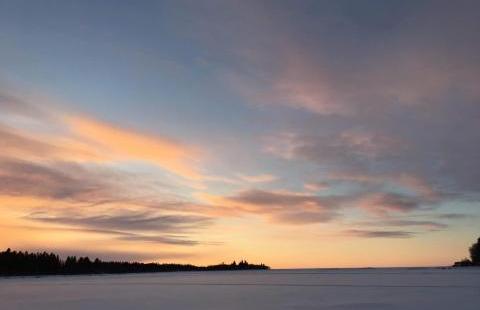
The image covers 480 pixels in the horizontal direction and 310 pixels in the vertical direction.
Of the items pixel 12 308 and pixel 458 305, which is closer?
pixel 458 305

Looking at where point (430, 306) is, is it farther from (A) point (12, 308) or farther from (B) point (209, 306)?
(A) point (12, 308)

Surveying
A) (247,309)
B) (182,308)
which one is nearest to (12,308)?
(182,308)

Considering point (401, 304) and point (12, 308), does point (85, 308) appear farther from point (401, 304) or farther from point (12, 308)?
point (401, 304)

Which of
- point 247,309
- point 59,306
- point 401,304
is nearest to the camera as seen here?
point 247,309

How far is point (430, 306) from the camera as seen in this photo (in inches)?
1954

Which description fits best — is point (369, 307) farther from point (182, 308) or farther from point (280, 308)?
point (182, 308)

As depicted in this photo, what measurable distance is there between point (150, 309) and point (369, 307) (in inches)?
843

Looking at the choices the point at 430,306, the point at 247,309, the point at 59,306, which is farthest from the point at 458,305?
the point at 59,306

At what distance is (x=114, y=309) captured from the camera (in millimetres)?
50438

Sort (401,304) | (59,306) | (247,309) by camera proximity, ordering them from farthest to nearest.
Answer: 1. (59,306)
2. (401,304)
3. (247,309)

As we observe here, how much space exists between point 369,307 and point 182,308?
1832 centimetres

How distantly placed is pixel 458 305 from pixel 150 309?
98.7 feet

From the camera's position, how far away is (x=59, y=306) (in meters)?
56.2

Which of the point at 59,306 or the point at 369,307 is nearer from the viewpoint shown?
the point at 369,307
